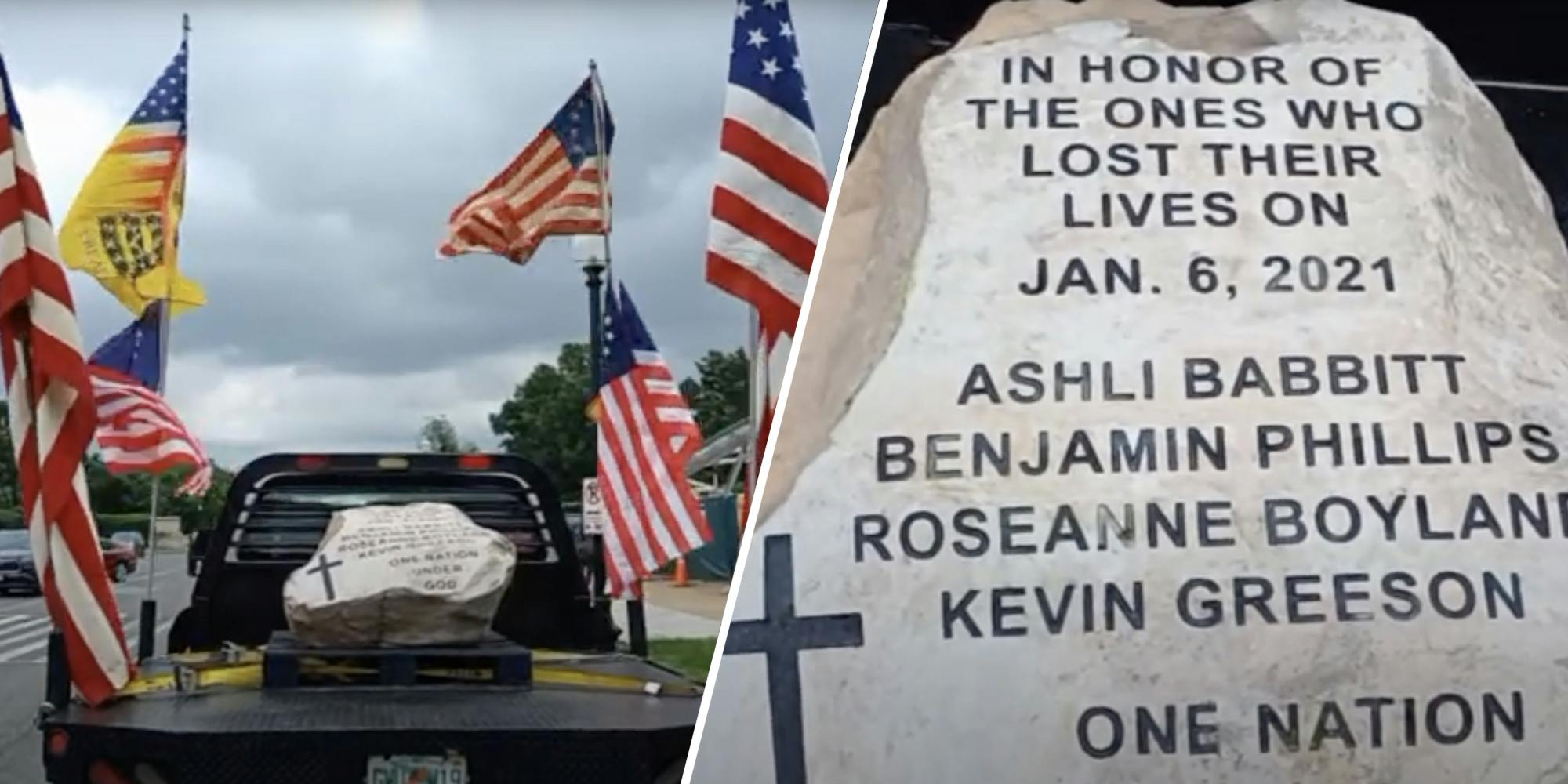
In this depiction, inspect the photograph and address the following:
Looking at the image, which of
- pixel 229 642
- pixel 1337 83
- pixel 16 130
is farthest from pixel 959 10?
pixel 229 642

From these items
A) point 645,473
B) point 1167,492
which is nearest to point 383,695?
point 1167,492

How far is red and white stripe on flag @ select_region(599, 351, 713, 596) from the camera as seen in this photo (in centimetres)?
650

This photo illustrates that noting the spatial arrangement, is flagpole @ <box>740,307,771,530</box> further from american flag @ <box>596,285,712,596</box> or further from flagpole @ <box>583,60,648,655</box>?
american flag @ <box>596,285,712,596</box>

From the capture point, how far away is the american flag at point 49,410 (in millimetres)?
3184

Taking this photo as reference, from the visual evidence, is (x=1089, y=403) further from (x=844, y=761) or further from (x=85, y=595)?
(x=85, y=595)

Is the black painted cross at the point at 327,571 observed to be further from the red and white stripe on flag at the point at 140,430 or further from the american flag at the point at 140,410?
the red and white stripe on flag at the point at 140,430

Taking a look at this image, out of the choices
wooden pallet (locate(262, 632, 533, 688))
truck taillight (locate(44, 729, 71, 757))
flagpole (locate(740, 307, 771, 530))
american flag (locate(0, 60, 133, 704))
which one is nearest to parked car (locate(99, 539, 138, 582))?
american flag (locate(0, 60, 133, 704))

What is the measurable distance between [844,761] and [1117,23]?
2.97ft

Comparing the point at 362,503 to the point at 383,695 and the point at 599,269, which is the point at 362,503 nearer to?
the point at 383,695

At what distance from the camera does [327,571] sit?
3359mm

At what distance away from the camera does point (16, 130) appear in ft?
10.6

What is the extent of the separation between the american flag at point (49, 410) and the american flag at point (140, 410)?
11.8 feet

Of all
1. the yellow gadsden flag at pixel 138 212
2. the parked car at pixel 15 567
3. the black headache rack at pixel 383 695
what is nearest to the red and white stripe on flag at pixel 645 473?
the black headache rack at pixel 383 695

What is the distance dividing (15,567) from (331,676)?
382 inches
